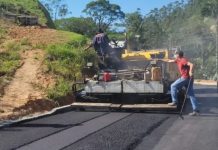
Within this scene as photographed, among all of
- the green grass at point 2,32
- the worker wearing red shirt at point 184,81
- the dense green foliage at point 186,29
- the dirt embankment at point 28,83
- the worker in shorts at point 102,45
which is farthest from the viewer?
the dense green foliage at point 186,29

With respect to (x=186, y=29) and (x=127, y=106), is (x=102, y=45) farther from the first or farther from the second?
(x=186, y=29)

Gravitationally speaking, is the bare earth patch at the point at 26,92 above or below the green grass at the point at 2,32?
below

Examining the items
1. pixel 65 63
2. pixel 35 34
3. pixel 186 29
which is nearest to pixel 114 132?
pixel 65 63

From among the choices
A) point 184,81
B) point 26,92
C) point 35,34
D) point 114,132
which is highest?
point 35,34

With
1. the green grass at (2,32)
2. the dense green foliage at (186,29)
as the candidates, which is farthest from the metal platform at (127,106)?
the dense green foliage at (186,29)

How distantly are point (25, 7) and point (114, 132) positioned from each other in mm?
15818

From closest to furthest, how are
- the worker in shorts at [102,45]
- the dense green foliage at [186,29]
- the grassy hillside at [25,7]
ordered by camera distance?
the worker in shorts at [102,45], the grassy hillside at [25,7], the dense green foliage at [186,29]

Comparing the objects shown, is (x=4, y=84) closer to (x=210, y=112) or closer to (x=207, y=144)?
(x=210, y=112)

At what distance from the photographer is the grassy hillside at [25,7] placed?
2275cm

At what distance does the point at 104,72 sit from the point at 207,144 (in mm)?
5650

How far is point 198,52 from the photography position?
38906 millimetres

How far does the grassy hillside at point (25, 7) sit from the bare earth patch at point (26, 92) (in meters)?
6.02

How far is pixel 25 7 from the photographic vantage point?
77.6 feet

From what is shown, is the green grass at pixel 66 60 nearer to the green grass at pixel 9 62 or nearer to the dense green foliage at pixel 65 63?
the dense green foliage at pixel 65 63
